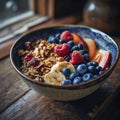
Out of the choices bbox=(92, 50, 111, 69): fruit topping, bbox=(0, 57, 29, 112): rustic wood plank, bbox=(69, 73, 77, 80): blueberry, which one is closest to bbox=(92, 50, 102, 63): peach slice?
bbox=(92, 50, 111, 69): fruit topping

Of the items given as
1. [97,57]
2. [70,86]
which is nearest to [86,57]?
[97,57]

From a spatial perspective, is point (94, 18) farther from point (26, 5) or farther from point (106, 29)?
point (26, 5)

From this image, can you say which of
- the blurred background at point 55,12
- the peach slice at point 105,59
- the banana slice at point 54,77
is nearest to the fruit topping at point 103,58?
the peach slice at point 105,59

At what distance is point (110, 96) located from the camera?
66cm

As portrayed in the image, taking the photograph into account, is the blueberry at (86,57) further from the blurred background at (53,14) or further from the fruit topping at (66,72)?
the blurred background at (53,14)

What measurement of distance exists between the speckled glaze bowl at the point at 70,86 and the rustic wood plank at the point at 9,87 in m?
0.08

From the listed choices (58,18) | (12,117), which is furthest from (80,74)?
(58,18)

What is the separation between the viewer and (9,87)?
705mm

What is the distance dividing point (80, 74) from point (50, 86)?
0.09 metres

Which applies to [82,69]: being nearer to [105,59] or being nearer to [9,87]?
[105,59]

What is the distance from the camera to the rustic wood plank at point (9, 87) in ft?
2.16

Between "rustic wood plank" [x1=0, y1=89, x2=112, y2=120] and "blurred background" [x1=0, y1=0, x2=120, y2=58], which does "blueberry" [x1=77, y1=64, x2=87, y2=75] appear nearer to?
"rustic wood plank" [x1=0, y1=89, x2=112, y2=120]

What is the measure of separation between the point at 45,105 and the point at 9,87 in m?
0.13

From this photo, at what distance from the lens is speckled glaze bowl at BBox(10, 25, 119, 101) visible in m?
0.54
